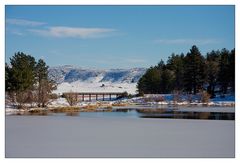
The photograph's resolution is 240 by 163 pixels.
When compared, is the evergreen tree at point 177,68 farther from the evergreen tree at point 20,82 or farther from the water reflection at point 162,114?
the water reflection at point 162,114

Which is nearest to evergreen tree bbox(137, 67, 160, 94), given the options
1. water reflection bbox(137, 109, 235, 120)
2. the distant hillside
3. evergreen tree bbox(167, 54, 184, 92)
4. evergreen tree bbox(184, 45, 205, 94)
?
evergreen tree bbox(167, 54, 184, 92)

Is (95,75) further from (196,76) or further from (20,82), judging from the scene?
(20,82)

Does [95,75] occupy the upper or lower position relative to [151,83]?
upper

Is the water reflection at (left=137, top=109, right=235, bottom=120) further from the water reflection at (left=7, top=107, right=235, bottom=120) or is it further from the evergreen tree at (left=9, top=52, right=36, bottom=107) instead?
the evergreen tree at (left=9, top=52, right=36, bottom=107)

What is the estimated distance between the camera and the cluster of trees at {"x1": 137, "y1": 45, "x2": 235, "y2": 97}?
34219 millimetres

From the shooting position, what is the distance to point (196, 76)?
37062 mm

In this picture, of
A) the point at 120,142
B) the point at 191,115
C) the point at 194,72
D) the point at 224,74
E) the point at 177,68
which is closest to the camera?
the point at 120,142

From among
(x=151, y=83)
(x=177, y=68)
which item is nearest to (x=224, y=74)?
(x=177, y=68)

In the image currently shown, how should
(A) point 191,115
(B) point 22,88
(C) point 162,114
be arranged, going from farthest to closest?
1. (B) point 22,88
2. (C) point 162,114
3. (A) point 191,115

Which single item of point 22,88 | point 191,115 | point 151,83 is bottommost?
point 191,115

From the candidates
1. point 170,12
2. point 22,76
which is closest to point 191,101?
point 22,76

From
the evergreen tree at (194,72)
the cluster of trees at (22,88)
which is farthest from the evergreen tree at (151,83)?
the cluster of trees at (22,88)

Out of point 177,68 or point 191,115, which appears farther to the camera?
point 177,68
